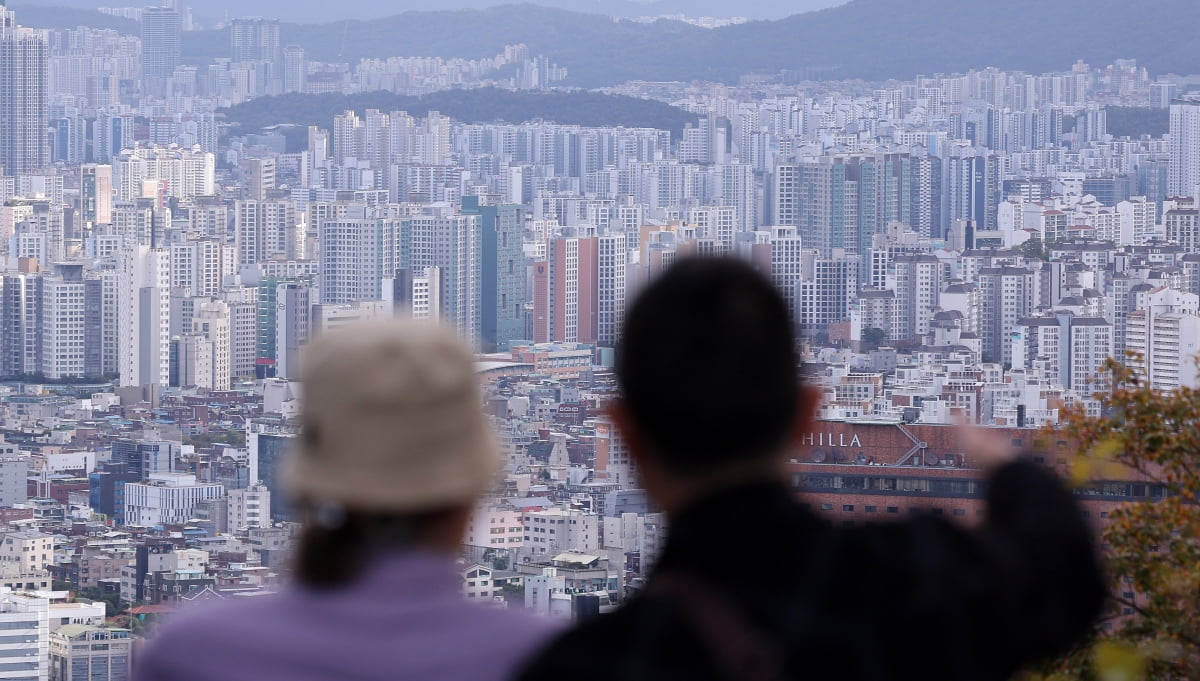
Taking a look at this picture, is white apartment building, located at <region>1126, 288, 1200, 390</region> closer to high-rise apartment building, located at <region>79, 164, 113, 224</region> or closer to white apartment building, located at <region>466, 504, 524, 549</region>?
white apartment building, located at <region>466, 504, 524, 549</region>

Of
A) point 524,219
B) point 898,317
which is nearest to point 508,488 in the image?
point 898,317

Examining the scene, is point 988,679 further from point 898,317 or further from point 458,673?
point 898,317

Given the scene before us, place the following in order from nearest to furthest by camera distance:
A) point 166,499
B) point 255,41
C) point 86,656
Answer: point 86,656, point 166,499, point 255,41

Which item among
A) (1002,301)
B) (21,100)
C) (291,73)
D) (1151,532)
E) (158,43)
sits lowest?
(1151,532)

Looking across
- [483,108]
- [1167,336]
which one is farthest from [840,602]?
[483,108]

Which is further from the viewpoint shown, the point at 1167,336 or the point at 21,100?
the point at 21,100

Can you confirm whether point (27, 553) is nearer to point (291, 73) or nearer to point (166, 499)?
point (166, 499)
